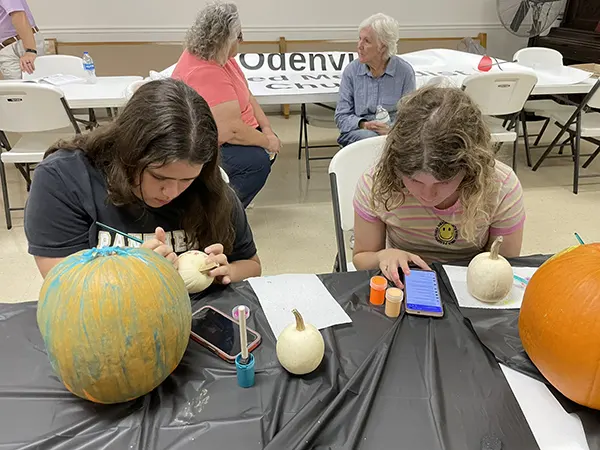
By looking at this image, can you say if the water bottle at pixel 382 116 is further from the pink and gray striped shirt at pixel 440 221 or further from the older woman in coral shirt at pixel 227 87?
the pink and gray striped shirt at pixel 440 221

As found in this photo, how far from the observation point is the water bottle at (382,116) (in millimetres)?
2766

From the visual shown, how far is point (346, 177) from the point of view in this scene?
61.4 inches

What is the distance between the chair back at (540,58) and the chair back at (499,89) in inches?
35.6

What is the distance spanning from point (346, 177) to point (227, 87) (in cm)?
100

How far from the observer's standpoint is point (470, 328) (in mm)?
937

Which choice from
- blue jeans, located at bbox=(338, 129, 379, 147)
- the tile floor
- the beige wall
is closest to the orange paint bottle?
the tile floor

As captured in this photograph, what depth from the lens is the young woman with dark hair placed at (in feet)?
3.28

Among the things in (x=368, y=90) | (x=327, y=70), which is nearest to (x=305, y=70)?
(x=327, y=70)

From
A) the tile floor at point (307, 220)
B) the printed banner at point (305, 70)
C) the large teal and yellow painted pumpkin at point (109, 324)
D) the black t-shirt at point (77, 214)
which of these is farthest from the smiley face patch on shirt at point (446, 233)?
the printed banner at point (305, 70)

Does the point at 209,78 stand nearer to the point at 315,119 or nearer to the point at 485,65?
the point at 315,119

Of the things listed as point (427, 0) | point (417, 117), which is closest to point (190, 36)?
point (417, 117)

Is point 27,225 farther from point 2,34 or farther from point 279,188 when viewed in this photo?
point 2,34

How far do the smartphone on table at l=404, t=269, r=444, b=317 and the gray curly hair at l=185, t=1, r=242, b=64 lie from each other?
158 centimetres

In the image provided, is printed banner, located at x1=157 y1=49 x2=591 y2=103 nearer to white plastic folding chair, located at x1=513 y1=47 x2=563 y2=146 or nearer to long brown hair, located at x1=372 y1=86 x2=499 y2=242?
white plastic folding chair, located at x1=513 y1=47 x2=563 y2=146
